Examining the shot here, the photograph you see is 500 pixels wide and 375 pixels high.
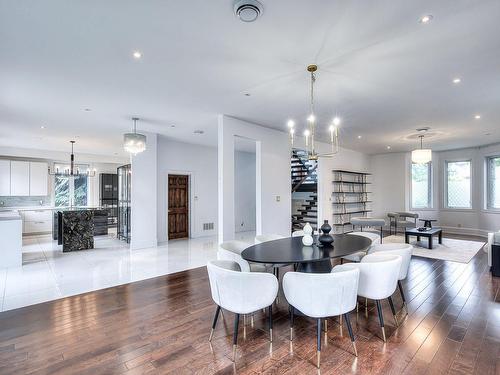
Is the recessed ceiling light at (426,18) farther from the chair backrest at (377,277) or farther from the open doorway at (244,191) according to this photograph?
the open doorway at (244,191)

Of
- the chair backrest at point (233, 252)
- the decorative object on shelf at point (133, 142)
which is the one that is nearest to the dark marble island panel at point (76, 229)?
the decorative object on shelf at point (133, 142)

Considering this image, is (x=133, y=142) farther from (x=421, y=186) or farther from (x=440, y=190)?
(x=440, y=190)

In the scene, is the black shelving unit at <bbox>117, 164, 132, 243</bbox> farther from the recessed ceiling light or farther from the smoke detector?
the recessed ceiling light

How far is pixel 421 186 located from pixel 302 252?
346 inches

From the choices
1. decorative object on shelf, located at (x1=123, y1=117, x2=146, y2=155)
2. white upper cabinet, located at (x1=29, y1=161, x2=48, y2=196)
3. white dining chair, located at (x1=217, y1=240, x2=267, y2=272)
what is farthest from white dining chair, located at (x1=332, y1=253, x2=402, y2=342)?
white upper cabinet, located at (x1=29, y1=161, x2=48, y2=196)

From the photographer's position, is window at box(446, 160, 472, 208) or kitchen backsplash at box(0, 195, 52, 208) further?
window at box(446, 160, 472, 208)

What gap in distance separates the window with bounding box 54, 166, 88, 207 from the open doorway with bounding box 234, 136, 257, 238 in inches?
215

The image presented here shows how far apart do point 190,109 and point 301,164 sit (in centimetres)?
592

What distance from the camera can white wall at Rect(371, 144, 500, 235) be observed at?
848 cm

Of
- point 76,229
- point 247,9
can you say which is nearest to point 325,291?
point 247,9

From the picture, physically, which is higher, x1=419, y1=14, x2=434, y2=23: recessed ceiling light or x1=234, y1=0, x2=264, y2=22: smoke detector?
x1=419, y1=14, x2=434, y2=23: recessed ceiling light

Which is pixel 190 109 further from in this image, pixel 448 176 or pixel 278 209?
pixel 448 176

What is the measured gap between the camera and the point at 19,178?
8406 mm

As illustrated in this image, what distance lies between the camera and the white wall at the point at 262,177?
521 centimetres
